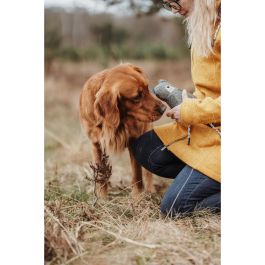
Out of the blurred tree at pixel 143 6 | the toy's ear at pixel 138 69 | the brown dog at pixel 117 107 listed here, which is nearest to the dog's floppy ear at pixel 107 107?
the brown dog at pixel 117 107

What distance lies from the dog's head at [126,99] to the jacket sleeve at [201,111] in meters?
0.17

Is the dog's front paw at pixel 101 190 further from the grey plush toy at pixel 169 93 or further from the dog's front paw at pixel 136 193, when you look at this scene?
the grey plush toy at pixel 169 93

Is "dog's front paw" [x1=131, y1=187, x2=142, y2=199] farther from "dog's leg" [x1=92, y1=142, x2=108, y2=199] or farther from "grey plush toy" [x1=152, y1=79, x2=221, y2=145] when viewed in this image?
"grey plush toy" [x1=152, y1=79, x2=221, y2=145]

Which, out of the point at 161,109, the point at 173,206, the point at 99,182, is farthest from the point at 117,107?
the point at 173,206

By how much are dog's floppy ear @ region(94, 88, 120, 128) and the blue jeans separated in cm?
18

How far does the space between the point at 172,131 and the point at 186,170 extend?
0.19 meters

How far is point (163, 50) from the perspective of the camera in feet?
12.3

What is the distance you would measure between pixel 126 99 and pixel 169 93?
194 millimetres

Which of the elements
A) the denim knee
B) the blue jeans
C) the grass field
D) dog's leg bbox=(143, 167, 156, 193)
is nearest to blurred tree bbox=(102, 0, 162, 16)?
the grass field

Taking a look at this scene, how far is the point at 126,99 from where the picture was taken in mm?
2570

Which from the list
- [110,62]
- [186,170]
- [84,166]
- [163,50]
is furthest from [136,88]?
[163,50]
